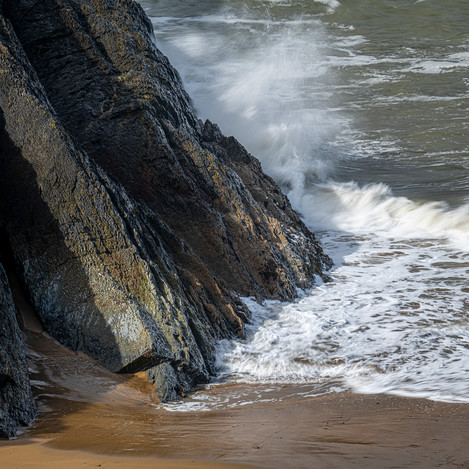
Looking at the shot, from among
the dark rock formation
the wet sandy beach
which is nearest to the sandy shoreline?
the wet sandy beach

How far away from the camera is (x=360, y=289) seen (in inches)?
266

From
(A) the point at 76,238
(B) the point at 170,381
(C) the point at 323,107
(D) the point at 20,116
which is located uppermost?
(C) the point at 323,107

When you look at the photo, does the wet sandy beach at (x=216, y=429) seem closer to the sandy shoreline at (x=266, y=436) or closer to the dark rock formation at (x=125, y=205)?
the sandy shoreline at (x=266, y=436)

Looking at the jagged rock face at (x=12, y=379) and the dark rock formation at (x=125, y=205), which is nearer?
the jagged rock face at (x=12, y=379)

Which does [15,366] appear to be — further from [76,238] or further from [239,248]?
[239,248]

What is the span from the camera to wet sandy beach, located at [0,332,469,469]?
300 centimetres

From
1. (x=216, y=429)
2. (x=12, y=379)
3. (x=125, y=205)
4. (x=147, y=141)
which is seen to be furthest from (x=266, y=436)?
(x=147, y=141)

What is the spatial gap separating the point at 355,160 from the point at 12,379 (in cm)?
1022

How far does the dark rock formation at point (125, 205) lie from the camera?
4777mm

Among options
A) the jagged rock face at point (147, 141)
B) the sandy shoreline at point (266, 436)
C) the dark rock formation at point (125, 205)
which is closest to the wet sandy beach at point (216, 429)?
the sandy shoreline at point (266, 436)

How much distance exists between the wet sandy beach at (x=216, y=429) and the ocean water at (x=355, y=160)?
363 mm

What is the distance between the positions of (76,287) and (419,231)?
18.7 feet

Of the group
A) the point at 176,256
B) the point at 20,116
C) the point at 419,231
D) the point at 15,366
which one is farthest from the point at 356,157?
the point at 15,366

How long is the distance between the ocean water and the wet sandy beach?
363mm
